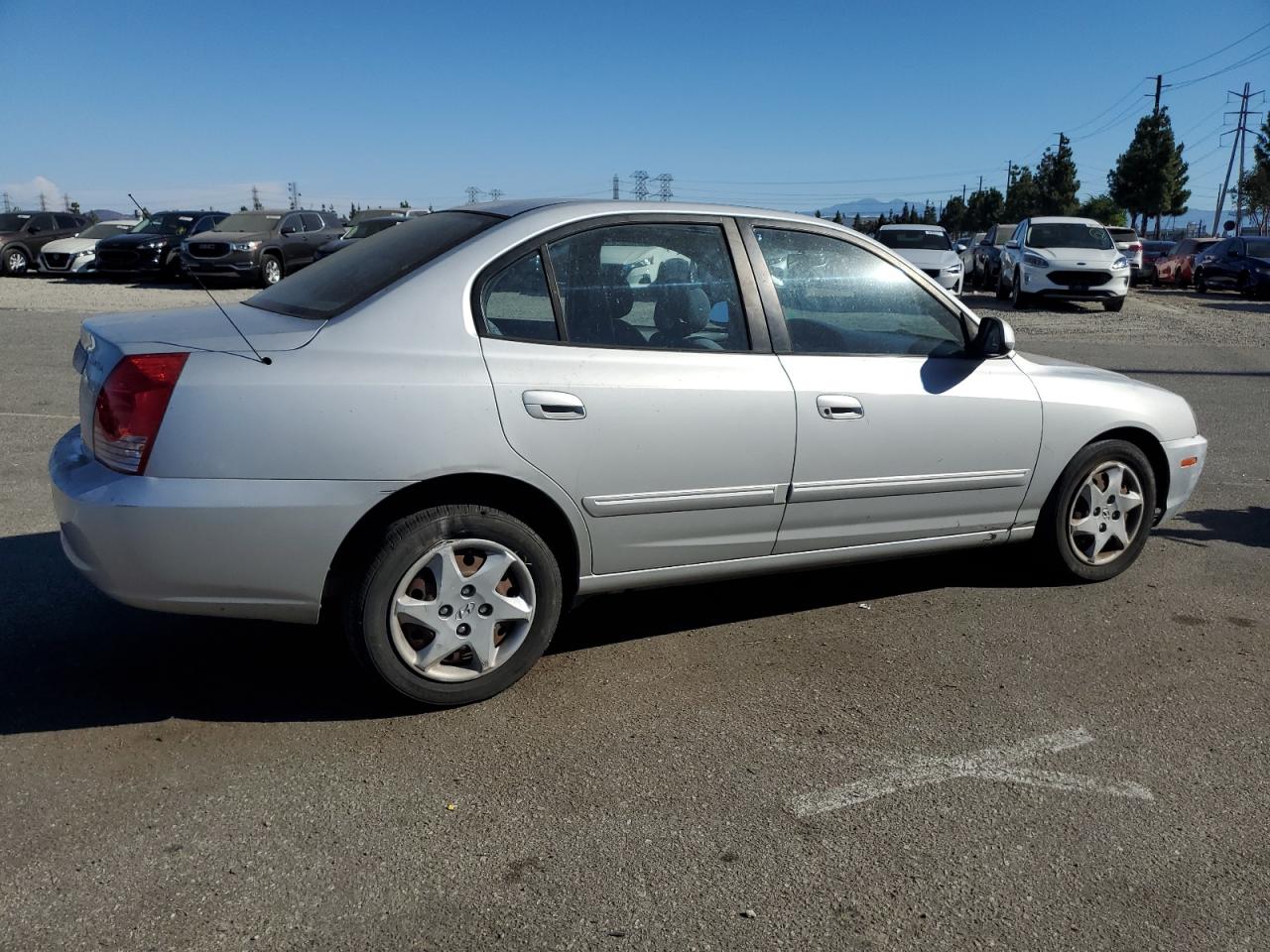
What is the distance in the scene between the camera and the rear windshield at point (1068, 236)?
20594 millimetres

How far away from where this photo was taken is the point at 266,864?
9.18ft

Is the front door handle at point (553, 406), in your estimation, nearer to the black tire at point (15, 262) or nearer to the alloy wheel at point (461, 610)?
the alloy wheel at point (461, 610)

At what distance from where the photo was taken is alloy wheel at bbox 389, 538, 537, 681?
11.6ft

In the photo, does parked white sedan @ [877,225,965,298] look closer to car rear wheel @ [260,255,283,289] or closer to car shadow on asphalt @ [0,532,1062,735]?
car rear wheel @ [260,255,283,289]

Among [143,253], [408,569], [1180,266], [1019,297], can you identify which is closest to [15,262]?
[143,253]

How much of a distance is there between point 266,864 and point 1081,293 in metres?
19.6

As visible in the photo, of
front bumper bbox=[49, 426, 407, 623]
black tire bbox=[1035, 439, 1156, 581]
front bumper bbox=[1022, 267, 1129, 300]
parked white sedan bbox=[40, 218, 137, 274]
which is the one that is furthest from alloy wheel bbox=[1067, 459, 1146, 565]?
parked white sedan bbox=[40, 218, 137, 274]

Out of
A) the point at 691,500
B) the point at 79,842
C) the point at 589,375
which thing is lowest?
the point at 79,842

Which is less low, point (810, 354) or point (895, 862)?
point (810, 354)

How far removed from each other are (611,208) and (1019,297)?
18.2 m

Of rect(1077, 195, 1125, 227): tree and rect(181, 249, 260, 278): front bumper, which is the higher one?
rect(1077, 195, 1125, 227): tree

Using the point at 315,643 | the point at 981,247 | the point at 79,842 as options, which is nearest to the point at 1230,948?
the point at 79,842

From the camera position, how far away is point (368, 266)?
3.96 meters

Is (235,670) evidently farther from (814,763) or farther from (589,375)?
(814,763)
